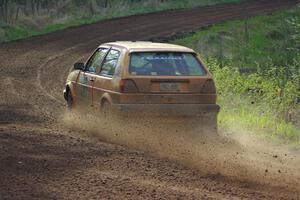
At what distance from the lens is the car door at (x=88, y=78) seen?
41.6 ft

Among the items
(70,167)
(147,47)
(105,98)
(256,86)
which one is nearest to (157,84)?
(147,47)

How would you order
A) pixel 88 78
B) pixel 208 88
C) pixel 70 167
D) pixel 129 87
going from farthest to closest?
1. pixel 88 78
2. pixel 208 88
3. pixel 129 87
4. pixel 70 167

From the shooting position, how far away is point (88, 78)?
1287 centimetres

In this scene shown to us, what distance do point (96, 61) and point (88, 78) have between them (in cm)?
33

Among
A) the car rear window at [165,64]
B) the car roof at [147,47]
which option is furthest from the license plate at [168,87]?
the car roof at [147,47]

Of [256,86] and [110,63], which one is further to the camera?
[256,86]

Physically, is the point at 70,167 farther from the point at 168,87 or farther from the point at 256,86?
the point at 256,86

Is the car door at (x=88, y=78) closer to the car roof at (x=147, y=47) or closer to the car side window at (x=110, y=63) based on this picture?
the car side window at (x=110, y=63)

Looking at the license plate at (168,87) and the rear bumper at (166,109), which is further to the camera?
the license plate at (168,87)

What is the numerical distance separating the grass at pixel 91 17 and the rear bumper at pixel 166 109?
19.4 meters

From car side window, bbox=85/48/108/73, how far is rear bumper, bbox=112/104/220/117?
1.49 metres

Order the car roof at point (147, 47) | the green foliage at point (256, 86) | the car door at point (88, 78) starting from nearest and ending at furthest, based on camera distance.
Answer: the car roof at point (147, 47), the car door at point (88, 78), the green foliage at point (256, 86)

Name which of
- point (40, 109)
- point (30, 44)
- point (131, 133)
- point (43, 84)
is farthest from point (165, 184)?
point (30, 44)

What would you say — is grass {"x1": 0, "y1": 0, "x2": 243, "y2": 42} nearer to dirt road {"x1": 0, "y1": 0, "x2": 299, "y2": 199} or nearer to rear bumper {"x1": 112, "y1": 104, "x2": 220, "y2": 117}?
dirt road {"x1": 0, "y1": 0, "x2": 299, "y2": 199}
